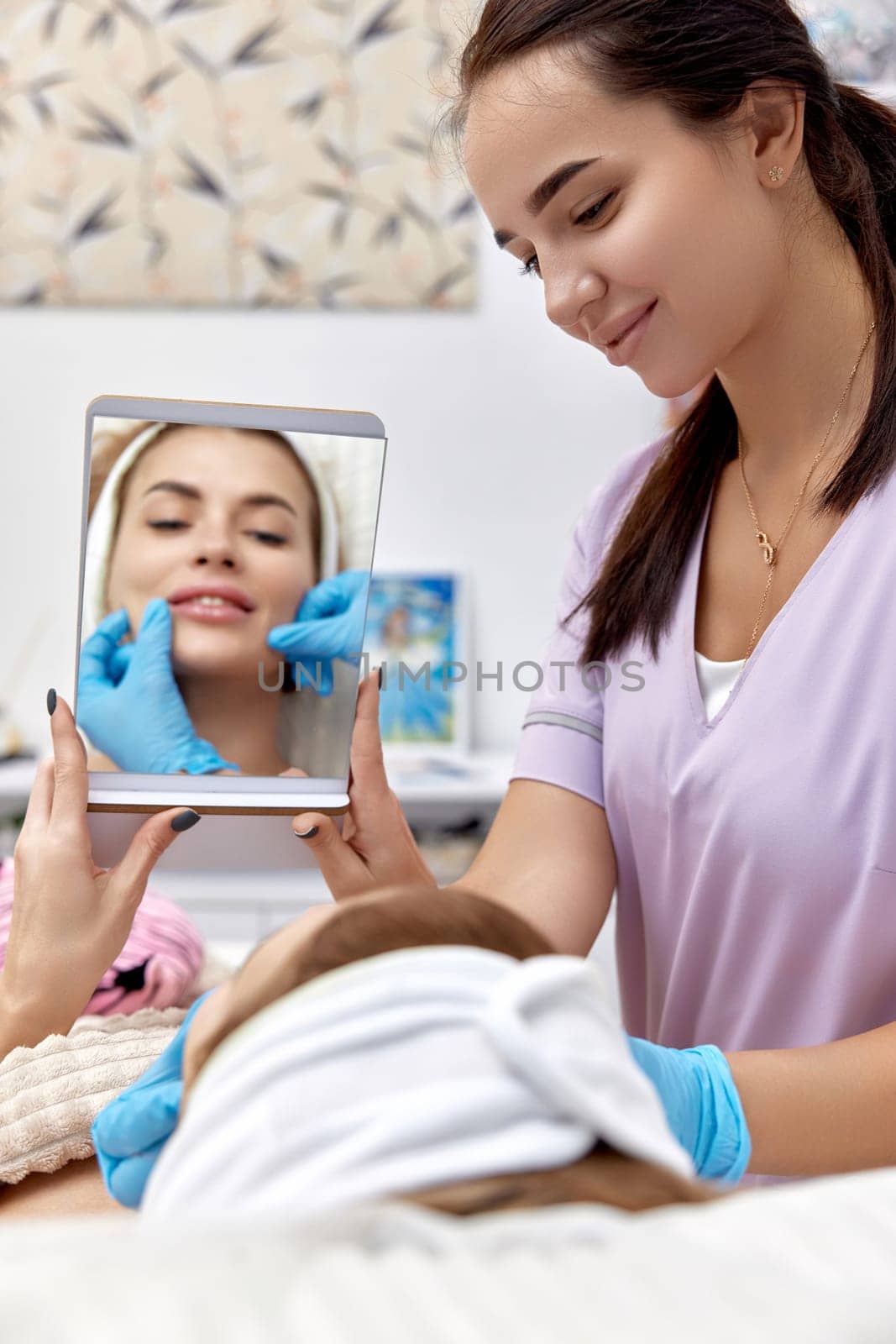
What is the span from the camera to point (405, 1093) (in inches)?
17.6

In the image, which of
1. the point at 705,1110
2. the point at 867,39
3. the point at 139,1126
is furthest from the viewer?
the point at 867,39

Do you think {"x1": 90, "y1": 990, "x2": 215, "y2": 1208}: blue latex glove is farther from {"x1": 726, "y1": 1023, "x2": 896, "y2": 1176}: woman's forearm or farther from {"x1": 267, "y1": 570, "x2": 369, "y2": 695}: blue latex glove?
{"x1": 267, "y1": 570, "x2": 369, "y2": 695}: blue latex glove

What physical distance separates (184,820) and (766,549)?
60 cm

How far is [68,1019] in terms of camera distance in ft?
3.32

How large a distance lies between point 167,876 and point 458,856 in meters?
0.60

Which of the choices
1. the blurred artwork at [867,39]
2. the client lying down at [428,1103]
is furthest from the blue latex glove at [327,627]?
the blurred artwork at [867,39]

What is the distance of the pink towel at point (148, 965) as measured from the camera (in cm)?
121

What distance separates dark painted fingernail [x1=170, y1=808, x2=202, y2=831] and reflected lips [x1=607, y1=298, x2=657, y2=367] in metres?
0.54

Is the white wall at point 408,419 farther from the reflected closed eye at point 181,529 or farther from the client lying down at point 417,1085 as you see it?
the client lying down at point 417,1085

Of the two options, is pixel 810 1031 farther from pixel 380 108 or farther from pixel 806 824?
pixel 380 108

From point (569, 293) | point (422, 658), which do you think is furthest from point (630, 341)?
point (422, 658)

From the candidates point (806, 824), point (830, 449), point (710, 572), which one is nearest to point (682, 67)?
point (830, 449)

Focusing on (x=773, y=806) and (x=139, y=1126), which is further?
(x=773, y=806)

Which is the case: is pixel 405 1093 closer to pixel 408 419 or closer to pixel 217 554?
pixel 217 554
